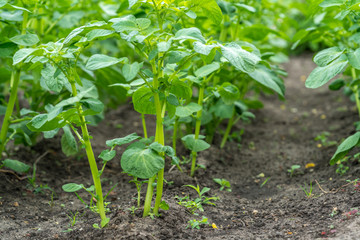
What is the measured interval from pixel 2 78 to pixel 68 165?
Result: 73 centimetres

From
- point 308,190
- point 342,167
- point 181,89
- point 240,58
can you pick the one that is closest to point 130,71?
point 181,89

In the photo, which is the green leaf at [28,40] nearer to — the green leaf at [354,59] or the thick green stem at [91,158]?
the thick green stem at [91,158]

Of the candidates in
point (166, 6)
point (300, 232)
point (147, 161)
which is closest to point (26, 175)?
point (147, 161)

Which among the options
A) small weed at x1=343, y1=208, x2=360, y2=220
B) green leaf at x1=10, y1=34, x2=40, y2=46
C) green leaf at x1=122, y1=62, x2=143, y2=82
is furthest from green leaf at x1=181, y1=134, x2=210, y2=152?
green leaf at x1=10, y1=34, x2=40, y2=46

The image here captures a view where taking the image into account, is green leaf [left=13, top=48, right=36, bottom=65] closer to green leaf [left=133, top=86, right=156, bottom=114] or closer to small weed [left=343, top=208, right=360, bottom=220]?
green leaf [left=133, top=86, right=156, bottom=114]

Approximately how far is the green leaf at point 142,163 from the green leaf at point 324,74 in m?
0.85

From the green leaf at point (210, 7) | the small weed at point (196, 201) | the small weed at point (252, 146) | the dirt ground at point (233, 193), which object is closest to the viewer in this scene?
the green leaf at point (210, 7)

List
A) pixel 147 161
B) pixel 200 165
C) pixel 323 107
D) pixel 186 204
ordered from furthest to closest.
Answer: pixel 323 107 → pixel 200 165 → pixel 186 204 → pixel 147 161

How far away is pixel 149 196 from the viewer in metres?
1.92

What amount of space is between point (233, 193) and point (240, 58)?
1.13 m

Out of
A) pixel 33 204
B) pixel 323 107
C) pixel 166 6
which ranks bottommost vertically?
pixel 323 107

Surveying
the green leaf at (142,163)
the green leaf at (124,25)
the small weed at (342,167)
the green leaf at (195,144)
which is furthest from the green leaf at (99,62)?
the small weed at (342,167)

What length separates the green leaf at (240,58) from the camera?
1.62m

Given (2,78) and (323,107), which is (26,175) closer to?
(2,78)
